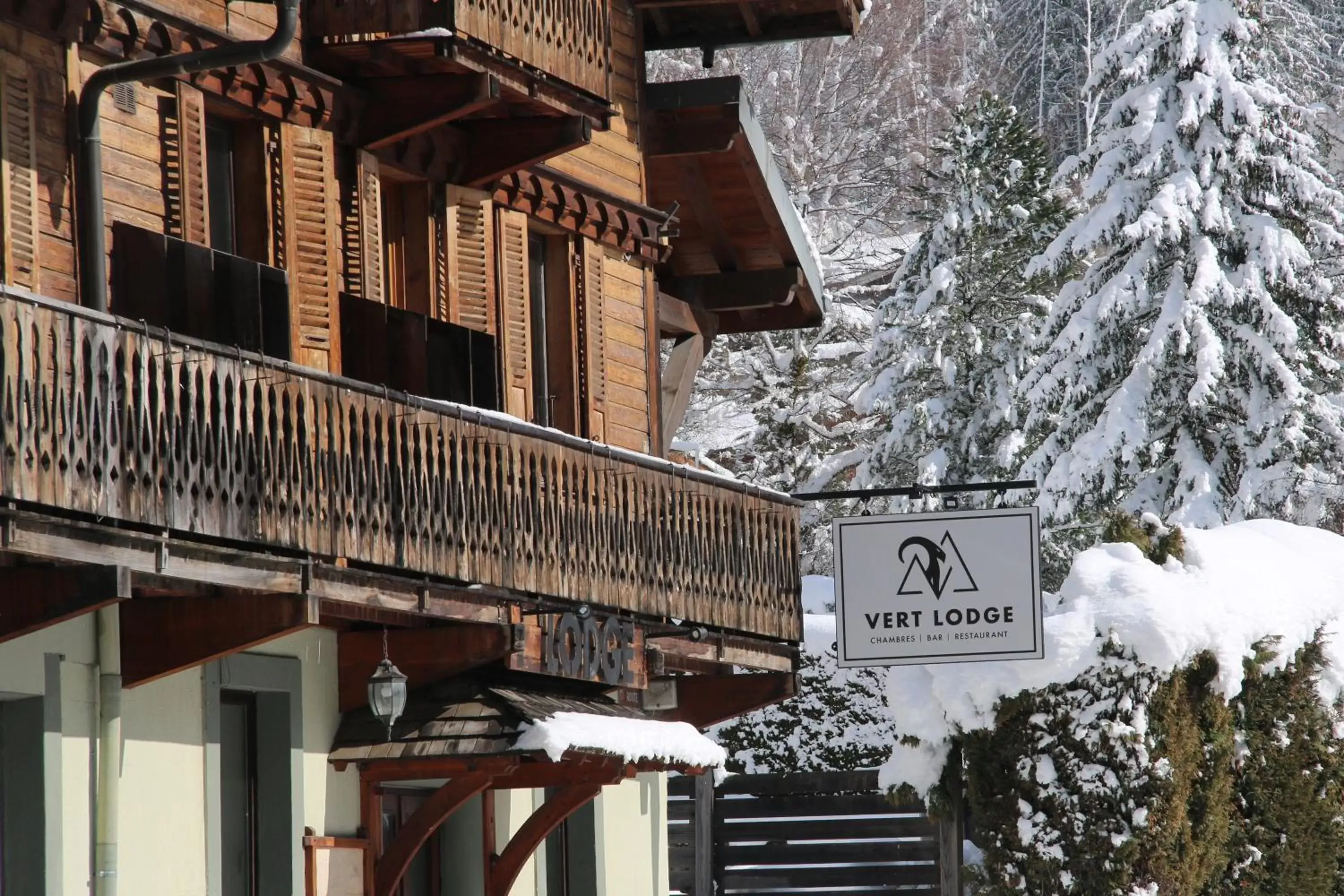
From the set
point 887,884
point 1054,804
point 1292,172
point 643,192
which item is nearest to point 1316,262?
point 1292,172

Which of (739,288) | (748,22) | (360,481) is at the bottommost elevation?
(360,481)

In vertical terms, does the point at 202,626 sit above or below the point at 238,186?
below

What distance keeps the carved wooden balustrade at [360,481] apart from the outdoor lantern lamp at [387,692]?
2.41 ft

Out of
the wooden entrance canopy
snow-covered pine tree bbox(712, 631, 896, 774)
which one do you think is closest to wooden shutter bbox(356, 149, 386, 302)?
the wooden entrance canopy

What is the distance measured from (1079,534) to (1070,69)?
4000cm

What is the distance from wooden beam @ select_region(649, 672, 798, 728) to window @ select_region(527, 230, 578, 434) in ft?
7.78

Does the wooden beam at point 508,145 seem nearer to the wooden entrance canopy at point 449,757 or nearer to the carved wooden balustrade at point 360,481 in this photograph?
the carved wooden balustrade at point 360,481

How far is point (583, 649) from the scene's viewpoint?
15.9m

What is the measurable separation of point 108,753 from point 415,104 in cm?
522

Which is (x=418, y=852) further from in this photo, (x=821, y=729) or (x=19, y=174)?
(x=821, y=729)

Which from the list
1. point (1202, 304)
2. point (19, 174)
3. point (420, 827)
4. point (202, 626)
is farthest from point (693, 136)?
point (1202, 304)

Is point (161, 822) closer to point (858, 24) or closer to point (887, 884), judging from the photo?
point (858, 24)

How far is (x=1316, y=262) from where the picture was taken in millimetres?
Answer: 31922

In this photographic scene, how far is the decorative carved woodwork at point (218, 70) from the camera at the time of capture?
44.7 ft
